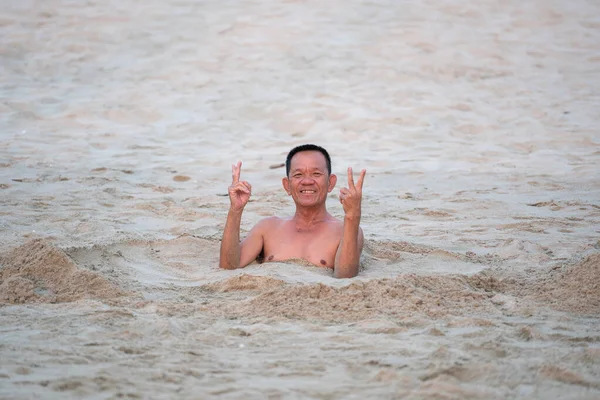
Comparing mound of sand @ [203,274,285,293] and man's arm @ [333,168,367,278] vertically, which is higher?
man's arm @ [333,168,367,278]

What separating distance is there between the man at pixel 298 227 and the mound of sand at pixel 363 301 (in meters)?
0.63

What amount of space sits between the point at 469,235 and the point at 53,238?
2.75 m

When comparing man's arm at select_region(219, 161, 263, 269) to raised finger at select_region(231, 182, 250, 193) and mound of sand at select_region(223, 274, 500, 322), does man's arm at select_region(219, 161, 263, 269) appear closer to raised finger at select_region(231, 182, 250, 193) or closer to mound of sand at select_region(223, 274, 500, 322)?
raised finger at select_region(231, 182, 250, 193)

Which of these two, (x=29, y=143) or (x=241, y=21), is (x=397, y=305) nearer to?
(x=29, y=143)

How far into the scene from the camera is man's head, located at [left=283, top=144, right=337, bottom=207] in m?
4.32

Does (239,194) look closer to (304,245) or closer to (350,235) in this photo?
(304,245)

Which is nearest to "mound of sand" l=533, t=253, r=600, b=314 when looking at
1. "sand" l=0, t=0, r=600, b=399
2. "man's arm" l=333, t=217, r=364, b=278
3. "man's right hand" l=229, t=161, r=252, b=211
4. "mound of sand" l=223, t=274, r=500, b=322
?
"sand" l=0, t=0, r=600, b=399

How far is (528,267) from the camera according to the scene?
4.17 metres

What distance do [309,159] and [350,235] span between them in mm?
594

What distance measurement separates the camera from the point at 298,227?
4473 millimetres

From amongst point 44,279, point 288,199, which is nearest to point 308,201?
point 44,279

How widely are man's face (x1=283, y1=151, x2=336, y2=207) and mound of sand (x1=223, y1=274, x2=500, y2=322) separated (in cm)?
97

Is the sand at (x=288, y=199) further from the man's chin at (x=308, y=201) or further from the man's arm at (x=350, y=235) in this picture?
the man's chin at (x=308, y=201)

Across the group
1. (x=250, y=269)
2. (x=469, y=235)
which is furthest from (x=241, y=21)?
(x=250, y=269)
